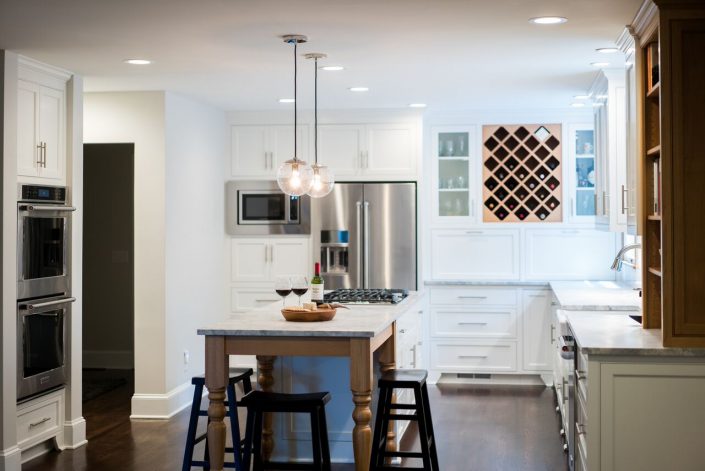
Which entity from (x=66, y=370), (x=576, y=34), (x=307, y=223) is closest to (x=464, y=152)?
(x=307, y=223)

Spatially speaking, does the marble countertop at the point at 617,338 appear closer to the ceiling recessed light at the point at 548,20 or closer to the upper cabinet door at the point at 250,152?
the ceiling recessed light at the point at 548,20

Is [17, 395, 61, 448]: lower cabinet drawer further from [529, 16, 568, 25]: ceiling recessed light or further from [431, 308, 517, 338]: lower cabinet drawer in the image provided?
[529, 16, 568, 25]: ceiling recessed light

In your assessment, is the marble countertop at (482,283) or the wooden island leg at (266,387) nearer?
the wooden island leg at (266,387)

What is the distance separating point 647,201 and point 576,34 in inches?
39.6

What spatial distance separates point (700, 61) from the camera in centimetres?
372

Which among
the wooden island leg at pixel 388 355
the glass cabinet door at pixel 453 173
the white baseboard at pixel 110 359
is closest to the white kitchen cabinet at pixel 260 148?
the glass cabinet door at pixel 453 173

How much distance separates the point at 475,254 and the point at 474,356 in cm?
91

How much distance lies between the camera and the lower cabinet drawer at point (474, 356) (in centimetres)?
770

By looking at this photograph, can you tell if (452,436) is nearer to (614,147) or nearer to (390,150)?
(614,147)

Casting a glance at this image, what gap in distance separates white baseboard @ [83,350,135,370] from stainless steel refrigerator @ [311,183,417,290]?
221cm

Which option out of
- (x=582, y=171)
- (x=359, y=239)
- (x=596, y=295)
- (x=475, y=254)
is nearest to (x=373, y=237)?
(x=359, y=239)

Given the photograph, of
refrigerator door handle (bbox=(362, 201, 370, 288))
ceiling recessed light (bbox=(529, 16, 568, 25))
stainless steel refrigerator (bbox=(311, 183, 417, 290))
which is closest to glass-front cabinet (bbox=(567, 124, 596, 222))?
stainless steel refrigerator (bbox=(311, 183, 417, 290))

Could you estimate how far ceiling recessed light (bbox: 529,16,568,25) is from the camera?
4.22 metres

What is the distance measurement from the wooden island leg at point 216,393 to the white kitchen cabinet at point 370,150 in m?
3.68
